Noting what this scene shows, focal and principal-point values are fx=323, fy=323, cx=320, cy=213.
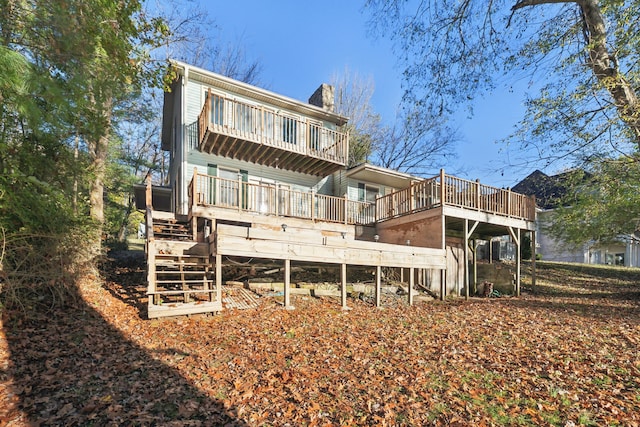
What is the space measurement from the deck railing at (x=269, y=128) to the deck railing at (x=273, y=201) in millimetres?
1842

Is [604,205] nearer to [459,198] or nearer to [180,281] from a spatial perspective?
[459,198]

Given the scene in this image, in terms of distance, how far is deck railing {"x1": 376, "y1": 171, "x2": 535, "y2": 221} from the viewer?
11.8 metres

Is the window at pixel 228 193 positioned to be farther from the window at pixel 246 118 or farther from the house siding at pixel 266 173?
the window at pixel 246 118

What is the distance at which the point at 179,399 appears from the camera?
3682mm

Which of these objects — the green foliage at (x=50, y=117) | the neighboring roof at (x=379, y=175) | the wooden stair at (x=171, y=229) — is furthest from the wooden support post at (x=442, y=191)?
the green foliage at (x=50, y=117)

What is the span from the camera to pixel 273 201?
12633mm

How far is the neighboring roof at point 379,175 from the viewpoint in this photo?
15.3 m

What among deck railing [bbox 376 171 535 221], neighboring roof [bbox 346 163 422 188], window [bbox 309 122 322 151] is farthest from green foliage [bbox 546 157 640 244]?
window [bbox 309 122 322 151]

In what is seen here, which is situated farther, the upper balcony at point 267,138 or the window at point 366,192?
the window at point 366,192

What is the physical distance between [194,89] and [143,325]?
33.3 ft

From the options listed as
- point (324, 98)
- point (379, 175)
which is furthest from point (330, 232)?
point (324, 98)

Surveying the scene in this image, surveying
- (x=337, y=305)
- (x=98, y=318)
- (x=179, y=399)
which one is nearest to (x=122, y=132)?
(x=98, y=318)

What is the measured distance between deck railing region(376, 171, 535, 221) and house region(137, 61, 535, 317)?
4 centimetres

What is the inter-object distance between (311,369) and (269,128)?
1090cm
